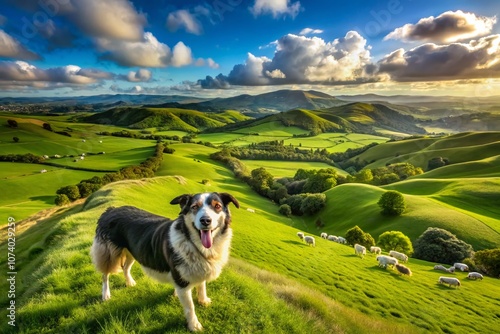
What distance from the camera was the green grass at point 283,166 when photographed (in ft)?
481

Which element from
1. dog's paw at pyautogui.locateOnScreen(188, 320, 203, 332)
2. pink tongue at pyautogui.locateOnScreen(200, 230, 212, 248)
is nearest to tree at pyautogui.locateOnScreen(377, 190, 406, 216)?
dog's paw at pyautogui.locateOnScreen(188, 320, 203, 332)

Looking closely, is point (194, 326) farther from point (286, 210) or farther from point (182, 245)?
point (286, 210)

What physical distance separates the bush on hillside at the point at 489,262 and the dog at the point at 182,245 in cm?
4907

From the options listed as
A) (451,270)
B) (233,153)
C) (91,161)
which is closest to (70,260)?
(451,270)

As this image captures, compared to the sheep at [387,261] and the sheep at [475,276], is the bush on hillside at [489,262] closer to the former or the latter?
the sheep at [475,276]

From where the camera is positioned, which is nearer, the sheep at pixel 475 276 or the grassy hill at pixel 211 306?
the grassy hill at pixel 211 306

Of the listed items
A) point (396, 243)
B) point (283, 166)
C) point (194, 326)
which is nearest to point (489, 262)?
point (396, 243)

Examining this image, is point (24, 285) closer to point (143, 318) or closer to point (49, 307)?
point (49, 307)

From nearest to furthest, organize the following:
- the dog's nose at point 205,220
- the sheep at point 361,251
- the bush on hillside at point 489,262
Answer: the dog's nose at point 205,220 < the bush on hillside at point 489,262 < the sheep at point 361,251

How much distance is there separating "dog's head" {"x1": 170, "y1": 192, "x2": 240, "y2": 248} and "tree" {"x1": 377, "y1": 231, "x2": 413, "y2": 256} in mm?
49438

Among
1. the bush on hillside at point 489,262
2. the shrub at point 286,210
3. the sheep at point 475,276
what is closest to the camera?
the sheep at point 475,276

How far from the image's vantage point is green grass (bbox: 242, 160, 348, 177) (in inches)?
5778

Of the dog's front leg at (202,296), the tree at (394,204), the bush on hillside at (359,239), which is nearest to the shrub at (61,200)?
the bush on hillside at (359,239)

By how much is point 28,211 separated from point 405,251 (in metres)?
73.3
